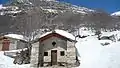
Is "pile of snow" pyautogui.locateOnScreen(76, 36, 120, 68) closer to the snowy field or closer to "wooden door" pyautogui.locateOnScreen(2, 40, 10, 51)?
the snowy field

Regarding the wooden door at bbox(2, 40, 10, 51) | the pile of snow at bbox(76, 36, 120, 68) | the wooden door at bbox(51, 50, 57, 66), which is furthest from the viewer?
the wooden door at bbox(2, 40, 10, 51)

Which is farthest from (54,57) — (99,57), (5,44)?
(5,44)

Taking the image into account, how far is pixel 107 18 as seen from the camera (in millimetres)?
87562

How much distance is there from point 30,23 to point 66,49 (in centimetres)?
3910

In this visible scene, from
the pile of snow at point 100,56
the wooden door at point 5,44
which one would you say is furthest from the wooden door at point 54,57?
the wooden door at point 5,44

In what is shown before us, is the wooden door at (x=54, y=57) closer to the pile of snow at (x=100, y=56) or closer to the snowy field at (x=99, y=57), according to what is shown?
the snowy field at (x=99, y=57)

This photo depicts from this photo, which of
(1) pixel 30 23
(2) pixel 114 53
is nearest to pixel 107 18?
(1) pixel 30 23

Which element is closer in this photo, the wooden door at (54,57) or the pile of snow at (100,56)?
the pile of snow at (100,56)

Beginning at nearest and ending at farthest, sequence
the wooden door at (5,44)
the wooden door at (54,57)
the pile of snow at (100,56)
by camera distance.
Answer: the pile of snow at (100,56) → the wooden door at (54,57) → the wooden door at (5,44)

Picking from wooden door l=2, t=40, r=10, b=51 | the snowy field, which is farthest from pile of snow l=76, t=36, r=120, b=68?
wooden door l=2, t=40, r=10, b=51

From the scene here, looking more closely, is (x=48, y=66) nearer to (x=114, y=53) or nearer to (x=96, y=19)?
(x=114, y=53)

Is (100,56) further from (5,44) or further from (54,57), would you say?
(5,44)

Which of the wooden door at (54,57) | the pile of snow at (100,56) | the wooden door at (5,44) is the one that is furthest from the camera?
the wooden door at (5,44)

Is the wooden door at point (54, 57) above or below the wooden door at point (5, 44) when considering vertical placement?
below
